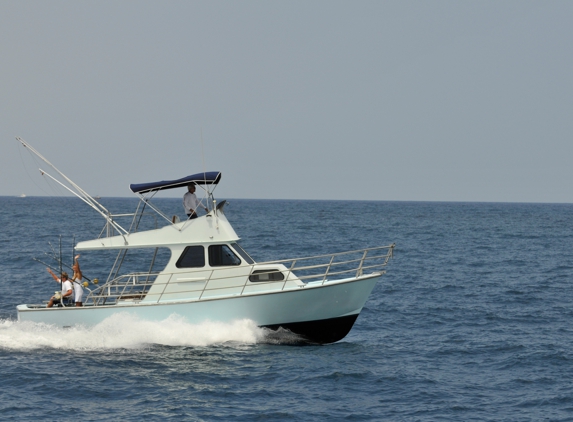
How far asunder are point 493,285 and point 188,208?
52.6 ft

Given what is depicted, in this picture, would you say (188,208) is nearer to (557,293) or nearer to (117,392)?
(117,392)

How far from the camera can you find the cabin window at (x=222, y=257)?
57.0ft

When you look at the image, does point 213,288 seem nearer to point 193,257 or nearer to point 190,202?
point 193,257

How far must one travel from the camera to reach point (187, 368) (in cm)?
1546

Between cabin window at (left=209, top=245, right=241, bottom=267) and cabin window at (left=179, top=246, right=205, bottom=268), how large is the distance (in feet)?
0.72

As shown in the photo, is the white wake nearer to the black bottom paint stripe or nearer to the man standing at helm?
the black bottom paint stripe

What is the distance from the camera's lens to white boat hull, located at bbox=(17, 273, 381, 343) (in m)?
16.8

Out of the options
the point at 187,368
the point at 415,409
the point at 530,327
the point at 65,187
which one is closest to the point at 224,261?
the point at 187,368

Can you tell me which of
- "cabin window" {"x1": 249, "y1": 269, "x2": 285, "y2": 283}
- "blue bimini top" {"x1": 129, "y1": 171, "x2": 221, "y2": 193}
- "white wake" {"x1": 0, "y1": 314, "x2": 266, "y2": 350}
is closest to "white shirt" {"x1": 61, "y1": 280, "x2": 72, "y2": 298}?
"white wake" {"x1": 0, "y1": 314, "x2": 266, "y2": 350}

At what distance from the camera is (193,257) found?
57.1 ft

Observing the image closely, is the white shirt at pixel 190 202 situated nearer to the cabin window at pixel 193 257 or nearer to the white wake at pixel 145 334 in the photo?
the cabin window at pixel 193 257

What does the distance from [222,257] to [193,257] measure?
0.70 meters

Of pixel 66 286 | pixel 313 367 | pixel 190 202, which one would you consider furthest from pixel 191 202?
pixel 313 367

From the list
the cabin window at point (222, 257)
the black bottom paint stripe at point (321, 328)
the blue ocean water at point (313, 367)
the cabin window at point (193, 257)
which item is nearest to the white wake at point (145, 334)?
the blue ocean water at point (313, 367)
